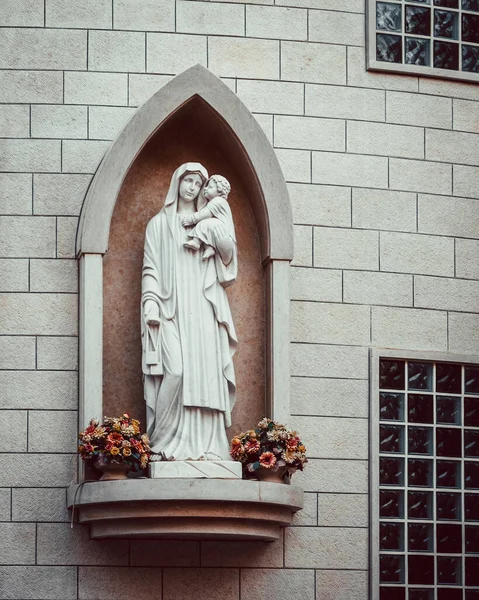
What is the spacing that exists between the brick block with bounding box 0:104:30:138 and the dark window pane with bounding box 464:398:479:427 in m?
4.24

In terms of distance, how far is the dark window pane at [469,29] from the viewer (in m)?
14.6

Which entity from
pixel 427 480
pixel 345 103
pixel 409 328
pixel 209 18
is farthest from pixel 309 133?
pixel 427 480

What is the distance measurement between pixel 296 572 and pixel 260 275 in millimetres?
2399

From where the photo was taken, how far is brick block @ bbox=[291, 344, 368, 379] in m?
13.4

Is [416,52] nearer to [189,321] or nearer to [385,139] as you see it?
[385,139]

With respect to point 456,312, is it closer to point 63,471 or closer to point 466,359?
point 466,359

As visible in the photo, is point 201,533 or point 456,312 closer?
point 201,533

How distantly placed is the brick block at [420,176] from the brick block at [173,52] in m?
1.84

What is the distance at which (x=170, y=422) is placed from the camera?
12.7m

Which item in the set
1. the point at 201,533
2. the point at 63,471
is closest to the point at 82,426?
the point at 63,471

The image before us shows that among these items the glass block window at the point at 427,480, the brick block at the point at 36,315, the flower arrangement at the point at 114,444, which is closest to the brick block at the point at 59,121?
the brick block at the point at 36,315

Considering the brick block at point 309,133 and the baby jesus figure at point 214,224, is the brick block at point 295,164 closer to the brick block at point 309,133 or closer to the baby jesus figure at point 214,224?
the brick block at point 309,133

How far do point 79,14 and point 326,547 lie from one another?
4.74m

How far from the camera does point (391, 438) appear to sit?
44.8 ft
